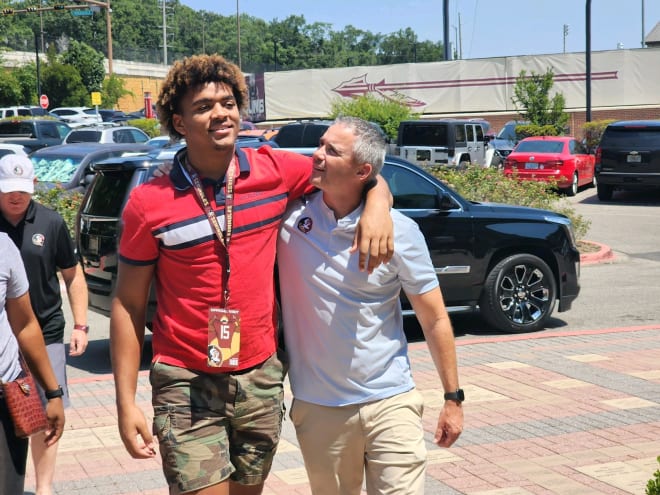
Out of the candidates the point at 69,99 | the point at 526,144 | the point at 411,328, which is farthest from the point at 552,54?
the point at 411,328

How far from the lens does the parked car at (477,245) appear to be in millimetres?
9484

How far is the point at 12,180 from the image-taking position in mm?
5168

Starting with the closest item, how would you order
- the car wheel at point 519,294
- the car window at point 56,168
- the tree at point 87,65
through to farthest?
the car wheel at point 519,294 < the car window at point 56,168 < the tree at point 87,65

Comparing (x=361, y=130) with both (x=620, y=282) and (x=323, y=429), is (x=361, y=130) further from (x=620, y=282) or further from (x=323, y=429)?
(x=620, y=282)

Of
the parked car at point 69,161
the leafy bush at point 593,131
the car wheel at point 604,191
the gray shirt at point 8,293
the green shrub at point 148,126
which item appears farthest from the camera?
the green shrub at point 148,126

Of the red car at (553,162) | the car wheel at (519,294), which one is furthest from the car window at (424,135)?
the car wheel at (519,294)

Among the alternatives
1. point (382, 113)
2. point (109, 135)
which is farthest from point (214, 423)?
point (382, 113)

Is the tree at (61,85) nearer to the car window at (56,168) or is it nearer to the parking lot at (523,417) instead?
the car window at (56,168)

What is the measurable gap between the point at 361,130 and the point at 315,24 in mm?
168062

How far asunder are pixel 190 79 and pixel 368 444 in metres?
1.45

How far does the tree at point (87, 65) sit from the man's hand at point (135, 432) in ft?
233

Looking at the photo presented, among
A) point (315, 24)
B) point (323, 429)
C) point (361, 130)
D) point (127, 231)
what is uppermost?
point (315, 24)

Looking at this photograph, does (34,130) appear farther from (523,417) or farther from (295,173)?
(295,173)

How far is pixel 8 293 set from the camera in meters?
3.95
